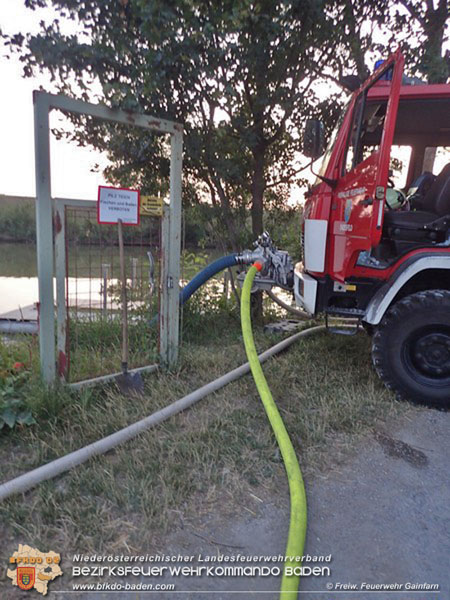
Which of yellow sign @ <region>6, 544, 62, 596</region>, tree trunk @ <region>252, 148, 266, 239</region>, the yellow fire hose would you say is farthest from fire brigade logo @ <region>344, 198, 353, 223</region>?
yellow sign @ <region>6, 544, 62, 596</region>

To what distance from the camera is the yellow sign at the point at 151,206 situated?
3205 millimetres

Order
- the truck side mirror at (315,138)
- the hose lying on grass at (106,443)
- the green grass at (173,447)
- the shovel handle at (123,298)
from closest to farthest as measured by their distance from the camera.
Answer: the green grass at (173,447)
the hose lying on grass at (106,443)
the shovel handle at (123,298)
the truck side mirror at (315,138)

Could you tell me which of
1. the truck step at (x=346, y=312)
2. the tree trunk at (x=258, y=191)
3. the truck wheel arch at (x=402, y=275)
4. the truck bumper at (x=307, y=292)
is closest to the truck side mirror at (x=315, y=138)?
the truck bumper at (x=307, y=292)

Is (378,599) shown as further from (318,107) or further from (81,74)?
(318,107)

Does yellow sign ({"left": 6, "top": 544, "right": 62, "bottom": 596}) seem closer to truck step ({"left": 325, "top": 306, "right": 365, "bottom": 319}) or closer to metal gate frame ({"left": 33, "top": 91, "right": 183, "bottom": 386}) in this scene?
metal gate frame ({"left": 33, "top": 91, "right": 183, "bottom": 386})

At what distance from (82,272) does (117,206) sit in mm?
1695

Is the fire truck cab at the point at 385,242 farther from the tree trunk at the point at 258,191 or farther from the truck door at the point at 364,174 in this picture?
the tree trunk at the point at 258,191

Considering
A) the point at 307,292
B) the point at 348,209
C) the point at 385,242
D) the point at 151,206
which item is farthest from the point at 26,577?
the point at 385,242

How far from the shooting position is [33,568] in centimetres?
160

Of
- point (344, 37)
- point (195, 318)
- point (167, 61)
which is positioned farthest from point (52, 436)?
point (344, 37)

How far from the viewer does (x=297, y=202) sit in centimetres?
599

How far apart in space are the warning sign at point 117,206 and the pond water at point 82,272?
0.49 metres

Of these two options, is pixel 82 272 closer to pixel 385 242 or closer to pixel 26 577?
pixel 385 242

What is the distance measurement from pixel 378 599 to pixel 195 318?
371 cm
